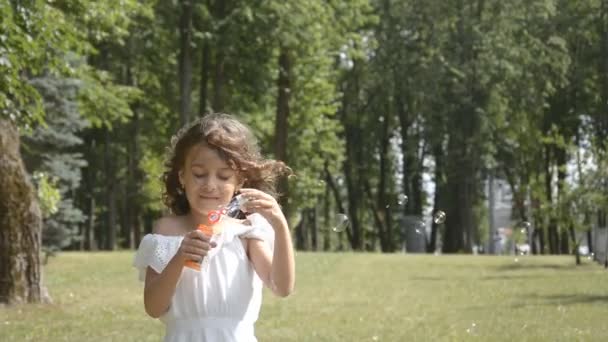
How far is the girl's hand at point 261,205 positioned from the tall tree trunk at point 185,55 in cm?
2879

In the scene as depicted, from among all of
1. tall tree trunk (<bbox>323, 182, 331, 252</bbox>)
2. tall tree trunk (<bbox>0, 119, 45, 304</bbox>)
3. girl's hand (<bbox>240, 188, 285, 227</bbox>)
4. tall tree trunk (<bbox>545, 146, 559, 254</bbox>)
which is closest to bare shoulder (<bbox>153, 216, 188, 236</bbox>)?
girl's hand (<bbox>240, 188, 285, 227</bbox>)

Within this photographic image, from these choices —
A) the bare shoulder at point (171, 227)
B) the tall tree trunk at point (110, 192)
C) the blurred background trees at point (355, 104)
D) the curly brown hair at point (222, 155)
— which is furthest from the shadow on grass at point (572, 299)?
the tall tree trunk at point (110, 192)

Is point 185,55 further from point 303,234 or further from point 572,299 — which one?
point 303,234

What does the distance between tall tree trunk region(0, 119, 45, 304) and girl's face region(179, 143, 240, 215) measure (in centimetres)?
927

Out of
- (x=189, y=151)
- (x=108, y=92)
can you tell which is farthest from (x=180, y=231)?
(x=108, y=92)

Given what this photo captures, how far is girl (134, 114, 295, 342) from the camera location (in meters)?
3.99

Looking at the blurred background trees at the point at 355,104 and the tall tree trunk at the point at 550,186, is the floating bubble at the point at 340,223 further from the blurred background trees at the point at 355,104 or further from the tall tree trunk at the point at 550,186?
the tall tree trunk at the point at 550,186

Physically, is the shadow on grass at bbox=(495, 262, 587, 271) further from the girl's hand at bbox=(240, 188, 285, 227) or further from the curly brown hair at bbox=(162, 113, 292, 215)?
the girl's hand at bbox=(240, 188, 285, 227)

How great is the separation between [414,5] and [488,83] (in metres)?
4.75

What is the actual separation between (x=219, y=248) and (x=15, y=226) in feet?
31.3

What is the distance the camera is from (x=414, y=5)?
46781mm

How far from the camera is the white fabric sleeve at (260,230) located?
4168 millimetres

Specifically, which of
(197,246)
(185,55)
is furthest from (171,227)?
(185,55)

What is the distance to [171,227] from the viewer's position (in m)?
4.25
